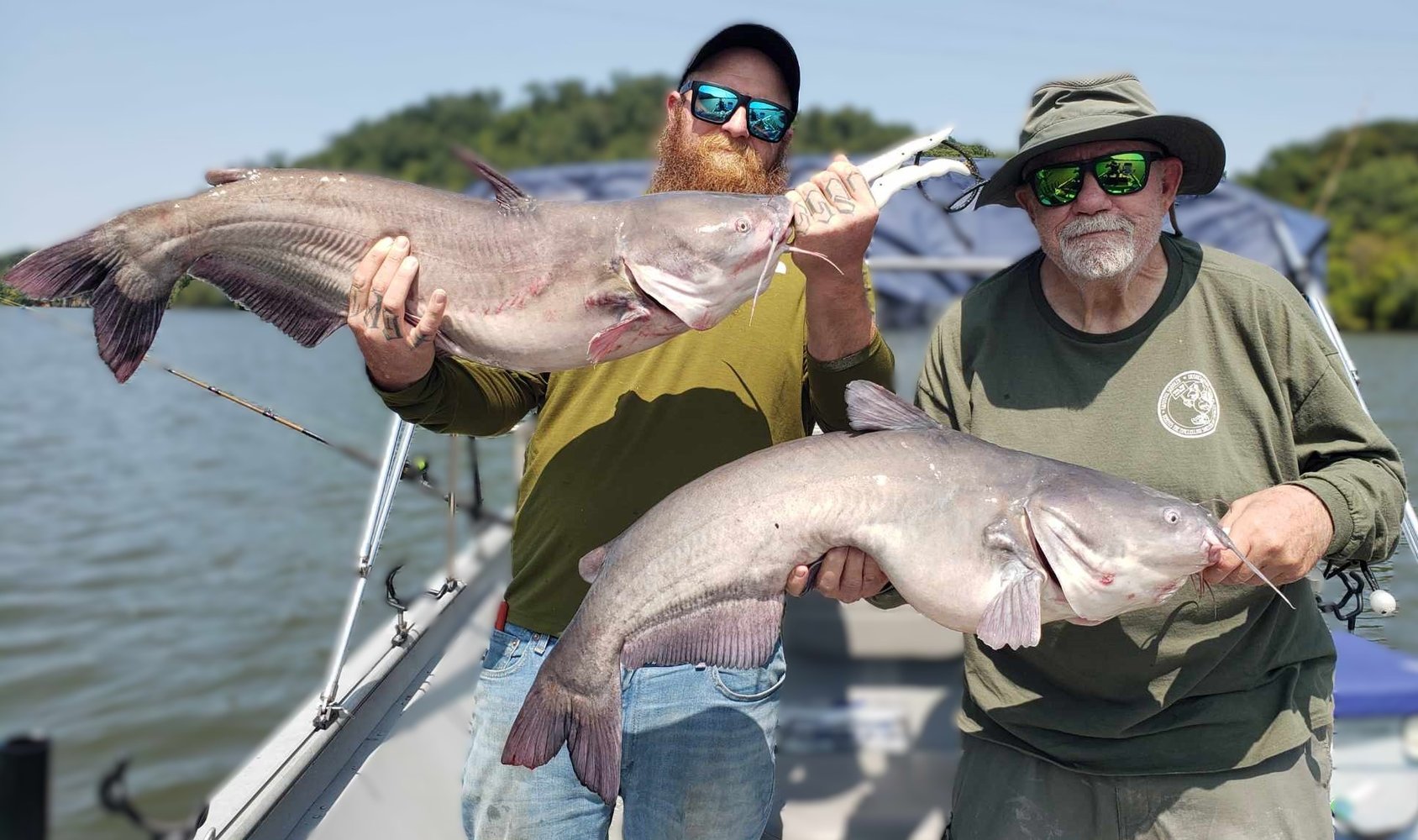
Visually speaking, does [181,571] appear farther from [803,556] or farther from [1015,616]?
[1015,616]

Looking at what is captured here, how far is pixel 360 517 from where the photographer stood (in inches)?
596

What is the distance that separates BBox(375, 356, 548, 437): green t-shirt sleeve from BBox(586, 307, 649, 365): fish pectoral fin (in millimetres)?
354

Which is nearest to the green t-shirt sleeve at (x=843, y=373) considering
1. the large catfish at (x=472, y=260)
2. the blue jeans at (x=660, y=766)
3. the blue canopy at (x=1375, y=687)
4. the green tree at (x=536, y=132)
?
the large catfish at (x=472, y=260)

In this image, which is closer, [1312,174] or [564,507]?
[564,507]

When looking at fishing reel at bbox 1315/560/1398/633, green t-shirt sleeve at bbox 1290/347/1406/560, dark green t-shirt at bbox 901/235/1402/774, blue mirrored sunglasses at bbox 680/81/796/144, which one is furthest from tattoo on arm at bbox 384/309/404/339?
fishing reel at bbox 1315/560/1398/633

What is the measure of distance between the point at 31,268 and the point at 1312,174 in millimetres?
81054

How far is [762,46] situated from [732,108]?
0.75 ft

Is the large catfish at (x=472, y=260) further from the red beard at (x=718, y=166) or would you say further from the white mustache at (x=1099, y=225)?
the white mustache at (x=1099, y=225)

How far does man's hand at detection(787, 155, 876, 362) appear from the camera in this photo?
209 centimetres

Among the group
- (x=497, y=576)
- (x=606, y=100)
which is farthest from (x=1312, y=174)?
(x=497, y=576)

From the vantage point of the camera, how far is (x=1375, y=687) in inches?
171

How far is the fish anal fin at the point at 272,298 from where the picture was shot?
2.17 metres

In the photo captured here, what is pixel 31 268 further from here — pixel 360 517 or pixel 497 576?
pixel 360 517

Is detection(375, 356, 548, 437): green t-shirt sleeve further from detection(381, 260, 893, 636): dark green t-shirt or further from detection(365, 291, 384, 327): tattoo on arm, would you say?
detection(365, 291, 384, 327): tattoo on arm
